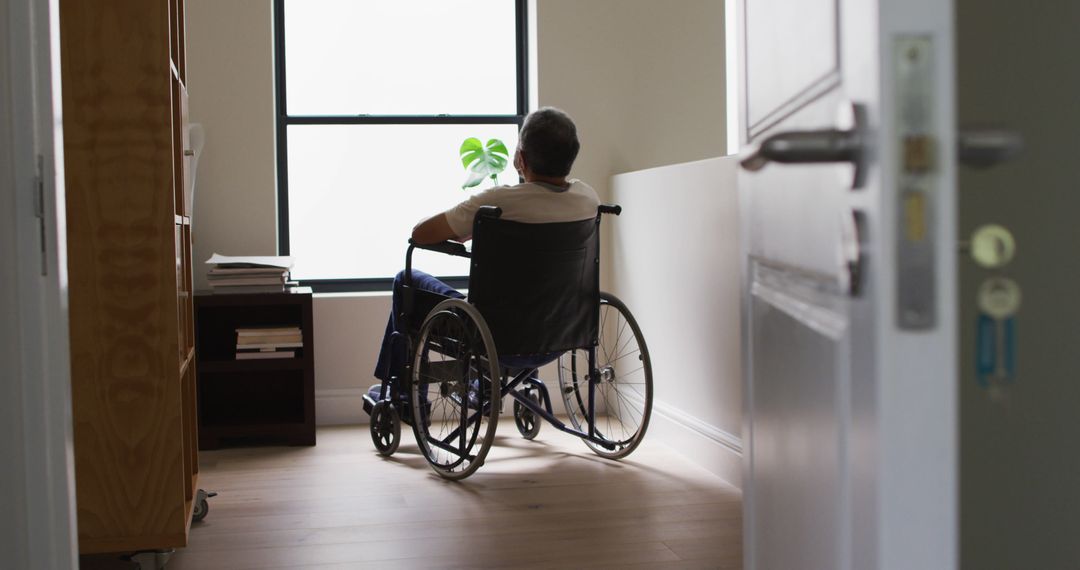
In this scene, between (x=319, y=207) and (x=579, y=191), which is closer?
(x=579, y=191)

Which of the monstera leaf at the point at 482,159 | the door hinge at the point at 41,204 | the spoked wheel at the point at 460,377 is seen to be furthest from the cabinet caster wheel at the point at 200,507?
the monstera leaf at the point at 482,159

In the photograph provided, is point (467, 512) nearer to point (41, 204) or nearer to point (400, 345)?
point (400, 345)

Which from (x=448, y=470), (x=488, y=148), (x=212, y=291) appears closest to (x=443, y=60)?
(x=488, y=148)

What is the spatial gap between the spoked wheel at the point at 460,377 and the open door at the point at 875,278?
7.19 ft

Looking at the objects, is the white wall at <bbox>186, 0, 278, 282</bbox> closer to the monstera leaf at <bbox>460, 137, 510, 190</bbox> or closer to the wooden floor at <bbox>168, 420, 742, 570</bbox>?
the monstera leaf at <bbox>460, 137, 510, 190</bbox>

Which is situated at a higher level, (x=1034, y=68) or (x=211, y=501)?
(x=1034, y=68)

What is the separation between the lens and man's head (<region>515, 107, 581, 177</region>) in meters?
3.40

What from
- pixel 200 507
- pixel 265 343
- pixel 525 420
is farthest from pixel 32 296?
pixel 525 420

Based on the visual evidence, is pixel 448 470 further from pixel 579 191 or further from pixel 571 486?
pixel 579 191

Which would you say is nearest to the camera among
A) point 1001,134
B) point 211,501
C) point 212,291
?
point 1001,134

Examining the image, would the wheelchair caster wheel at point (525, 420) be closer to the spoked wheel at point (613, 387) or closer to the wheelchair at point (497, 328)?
the spoked wheel at point (613, 387)

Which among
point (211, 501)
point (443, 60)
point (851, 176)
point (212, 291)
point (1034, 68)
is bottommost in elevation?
point (211, 501)

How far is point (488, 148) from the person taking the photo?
4473 mm

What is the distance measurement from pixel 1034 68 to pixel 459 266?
3729mm
